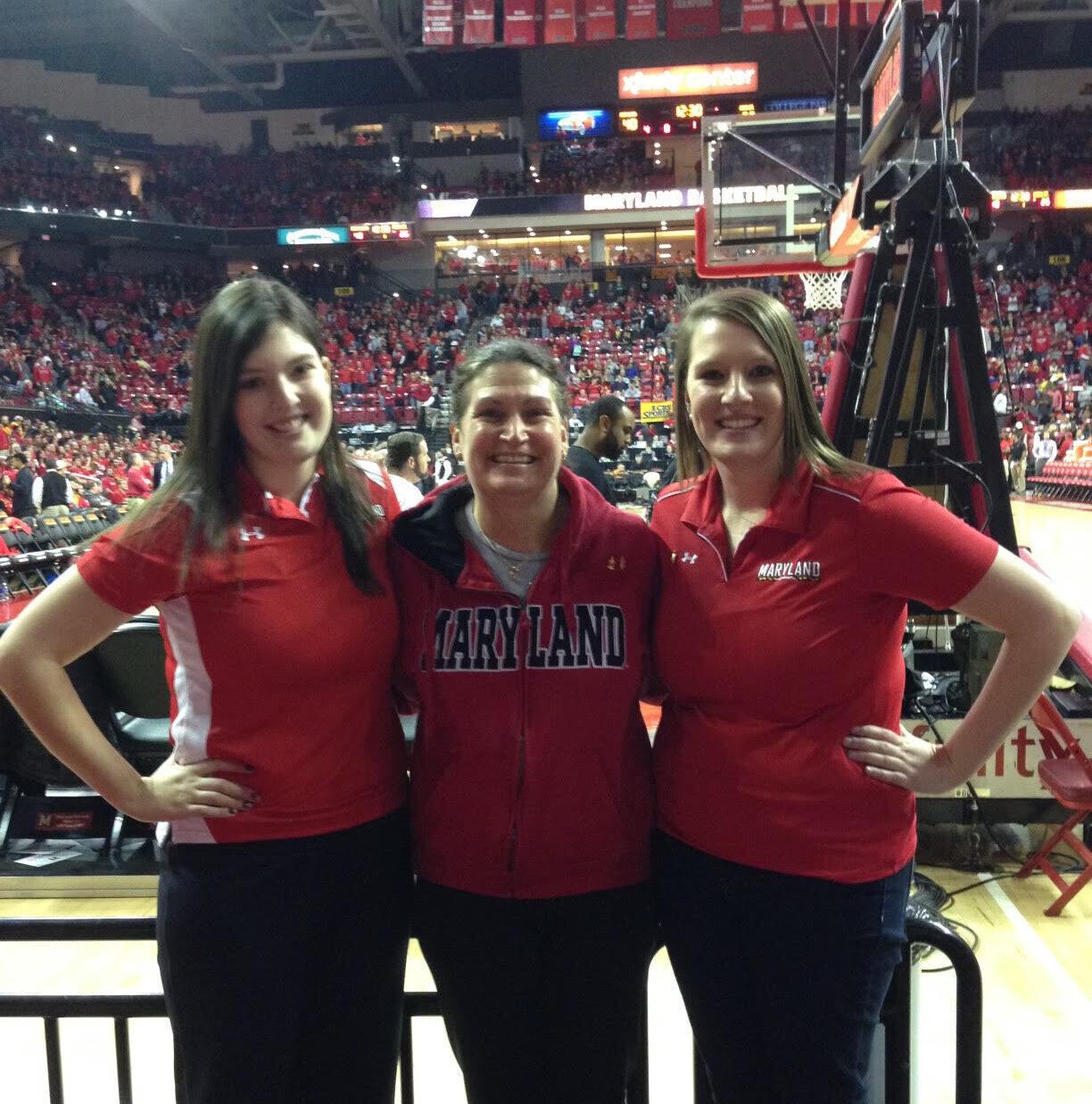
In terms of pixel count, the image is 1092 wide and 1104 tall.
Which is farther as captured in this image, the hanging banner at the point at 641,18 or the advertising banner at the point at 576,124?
the advertising banner at the point at 576,124

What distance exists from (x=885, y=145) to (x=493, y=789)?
4.62 metres

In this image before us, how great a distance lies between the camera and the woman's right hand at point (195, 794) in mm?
1493

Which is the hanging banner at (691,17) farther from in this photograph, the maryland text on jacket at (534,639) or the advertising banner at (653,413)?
the maryland text on jacket at (534,639)

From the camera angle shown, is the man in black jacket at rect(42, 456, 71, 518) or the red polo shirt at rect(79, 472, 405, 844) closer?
the red polo shirt at rect(79, 472, 405, 844)

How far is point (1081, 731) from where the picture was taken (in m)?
3.98

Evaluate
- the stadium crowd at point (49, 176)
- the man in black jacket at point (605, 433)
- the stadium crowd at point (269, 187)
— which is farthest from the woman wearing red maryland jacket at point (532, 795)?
the stadium crowd at point (269, 187)

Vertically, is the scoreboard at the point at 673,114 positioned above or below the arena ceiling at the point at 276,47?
below

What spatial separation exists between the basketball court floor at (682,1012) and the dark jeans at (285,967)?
135cm

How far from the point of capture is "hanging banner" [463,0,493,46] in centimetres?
1512

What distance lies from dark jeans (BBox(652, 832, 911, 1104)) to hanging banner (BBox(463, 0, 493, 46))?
16095mm

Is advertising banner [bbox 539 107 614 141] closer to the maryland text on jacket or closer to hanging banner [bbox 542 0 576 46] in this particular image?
hanging banner [bbox 542 0 576 46]

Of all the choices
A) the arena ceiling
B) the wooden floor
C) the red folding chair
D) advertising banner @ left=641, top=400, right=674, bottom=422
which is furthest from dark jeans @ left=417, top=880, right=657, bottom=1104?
the arena ceiling

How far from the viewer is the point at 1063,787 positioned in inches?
139

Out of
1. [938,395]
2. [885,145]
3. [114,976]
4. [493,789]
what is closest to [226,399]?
[493,789]
